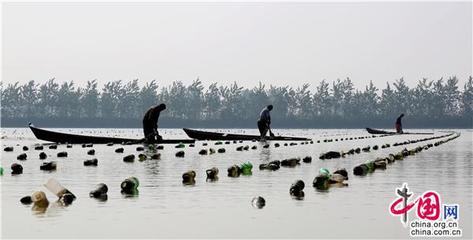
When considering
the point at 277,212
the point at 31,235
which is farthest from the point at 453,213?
the point at 31,235

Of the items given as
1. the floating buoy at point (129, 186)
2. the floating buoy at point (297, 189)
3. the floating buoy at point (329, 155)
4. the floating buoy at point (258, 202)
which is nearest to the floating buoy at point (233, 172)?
the floating buoy at point (129, 186)

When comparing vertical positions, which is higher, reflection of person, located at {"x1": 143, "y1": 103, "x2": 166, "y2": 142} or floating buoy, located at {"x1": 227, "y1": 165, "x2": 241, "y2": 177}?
reflection of person, located at {"x1": 143, "y1": 103, "x2": 166, "y2": 142}

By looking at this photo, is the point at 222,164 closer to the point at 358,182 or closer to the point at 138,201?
the point at 358,182

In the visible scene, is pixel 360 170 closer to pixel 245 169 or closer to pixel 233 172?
pixel 245 169

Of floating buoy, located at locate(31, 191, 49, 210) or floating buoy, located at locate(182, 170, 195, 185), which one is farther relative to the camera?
floating buoy, located at locate(182, 170, 195, 185)

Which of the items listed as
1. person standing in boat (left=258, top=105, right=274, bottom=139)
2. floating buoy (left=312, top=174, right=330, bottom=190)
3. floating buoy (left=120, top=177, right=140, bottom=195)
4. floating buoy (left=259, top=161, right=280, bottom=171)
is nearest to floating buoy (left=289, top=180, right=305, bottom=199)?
floating buoy (left=312, top=174, right=330, bottom=190)

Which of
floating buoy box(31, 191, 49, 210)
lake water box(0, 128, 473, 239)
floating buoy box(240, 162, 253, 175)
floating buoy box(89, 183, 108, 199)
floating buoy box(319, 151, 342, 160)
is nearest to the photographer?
lake water box(0, 128, 473, 239)

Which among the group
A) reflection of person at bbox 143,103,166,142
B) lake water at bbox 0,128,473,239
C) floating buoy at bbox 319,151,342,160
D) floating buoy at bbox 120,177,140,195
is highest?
reflection of person at bbox 143,103,166,142

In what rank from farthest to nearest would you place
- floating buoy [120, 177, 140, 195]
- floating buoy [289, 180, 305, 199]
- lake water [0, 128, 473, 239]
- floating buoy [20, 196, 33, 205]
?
floating buoy [120, 177, 140, 195] < floating buoy [289, 180, 305, 199] < floating buoy [20, 196, 33, 205] < lake water [0, 128, 473, 239]

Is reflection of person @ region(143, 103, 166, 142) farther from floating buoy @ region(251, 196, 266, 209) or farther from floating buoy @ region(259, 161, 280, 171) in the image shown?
floating buoy @ region(251, 196, 266, 209)

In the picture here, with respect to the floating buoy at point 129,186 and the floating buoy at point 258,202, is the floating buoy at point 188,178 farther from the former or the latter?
the floating buoy at point 258,202

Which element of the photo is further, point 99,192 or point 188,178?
point 188,178

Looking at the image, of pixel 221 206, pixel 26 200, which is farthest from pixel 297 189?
pixel 26 200

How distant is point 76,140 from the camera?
177 ft
